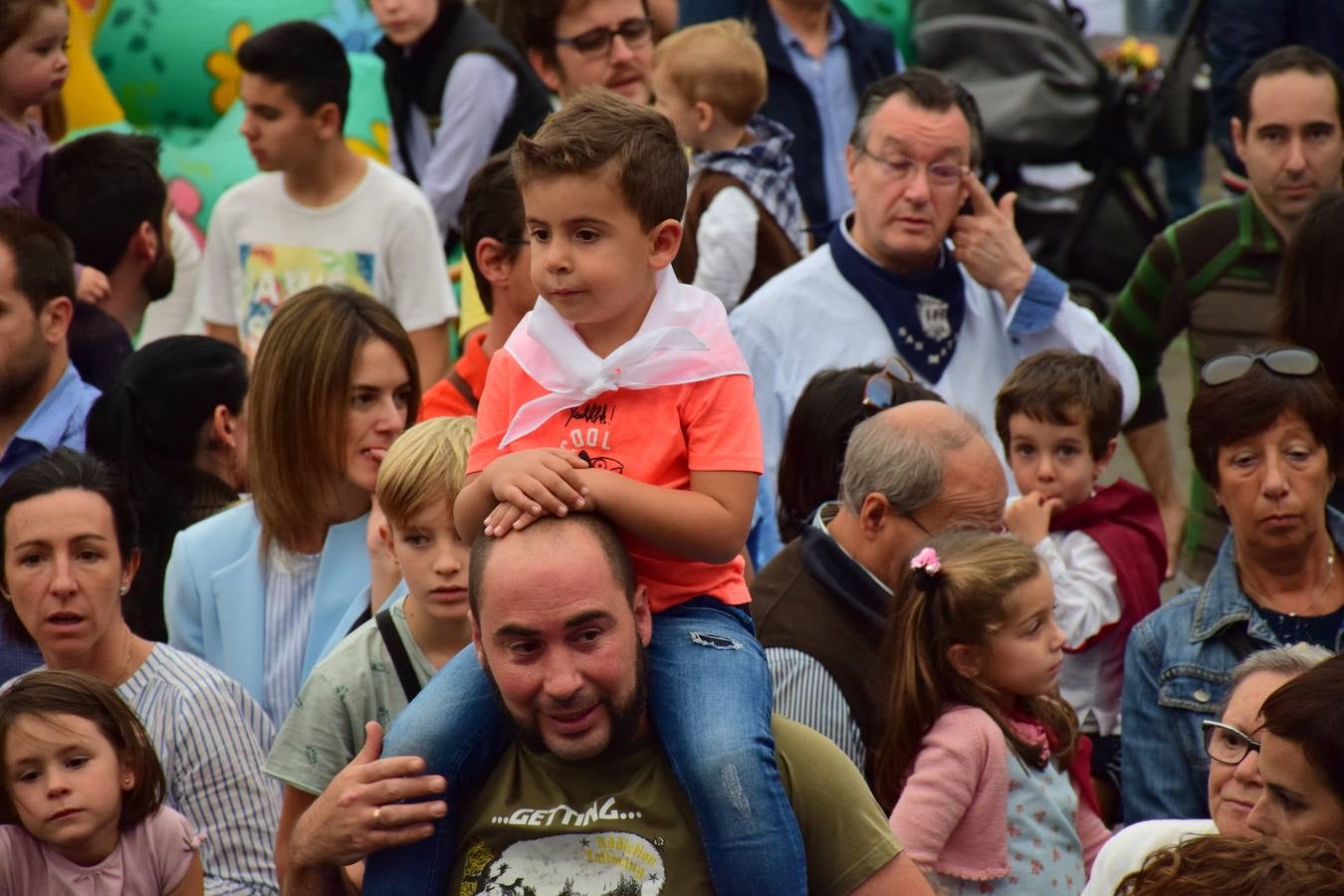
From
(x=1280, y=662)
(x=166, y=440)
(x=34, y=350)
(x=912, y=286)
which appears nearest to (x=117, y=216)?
(x=34, y=350)

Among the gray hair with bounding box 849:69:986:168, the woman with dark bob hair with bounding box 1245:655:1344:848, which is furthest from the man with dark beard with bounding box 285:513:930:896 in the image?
the gray hair with bounding box 849:69:986:168

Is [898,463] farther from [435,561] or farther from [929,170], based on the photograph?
[929,170]

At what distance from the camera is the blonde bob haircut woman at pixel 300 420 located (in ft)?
15.1

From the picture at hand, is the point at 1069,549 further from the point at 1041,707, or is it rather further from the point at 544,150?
the point at 544,150

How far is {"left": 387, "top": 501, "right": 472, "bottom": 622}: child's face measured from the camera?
3936 mm

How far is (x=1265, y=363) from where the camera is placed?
14.6ft

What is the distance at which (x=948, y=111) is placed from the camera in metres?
5.37

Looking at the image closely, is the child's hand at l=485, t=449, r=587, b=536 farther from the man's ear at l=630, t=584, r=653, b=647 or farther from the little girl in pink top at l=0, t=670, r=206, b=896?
the little girl in pink top at l=0, t=670, r=206, b=896

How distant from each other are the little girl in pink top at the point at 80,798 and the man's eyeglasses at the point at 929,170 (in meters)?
2.60

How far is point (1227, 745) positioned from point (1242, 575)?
841mm

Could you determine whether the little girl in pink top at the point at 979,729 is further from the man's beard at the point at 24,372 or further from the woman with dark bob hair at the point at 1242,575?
the man's beard at the point at 24,372

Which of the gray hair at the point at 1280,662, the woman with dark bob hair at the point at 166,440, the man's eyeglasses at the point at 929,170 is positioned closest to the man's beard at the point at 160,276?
the woman with dark bob hair at the point at 166,440

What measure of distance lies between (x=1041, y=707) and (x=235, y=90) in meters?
6.53

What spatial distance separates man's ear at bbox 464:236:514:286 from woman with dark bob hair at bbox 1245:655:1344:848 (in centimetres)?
244
